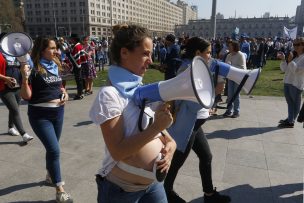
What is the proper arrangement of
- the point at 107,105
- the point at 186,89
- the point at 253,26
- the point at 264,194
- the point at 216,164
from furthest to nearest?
the point at 253,26
the point at 216,164
the point at 264,194
the point at 107,105
the point at 186,89

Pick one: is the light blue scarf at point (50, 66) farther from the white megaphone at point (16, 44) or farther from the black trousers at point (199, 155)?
the black trousers at point (199, 155)

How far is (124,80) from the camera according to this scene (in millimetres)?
1712

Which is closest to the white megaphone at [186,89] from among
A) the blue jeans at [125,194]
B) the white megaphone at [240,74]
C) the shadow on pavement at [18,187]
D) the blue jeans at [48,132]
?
the blue jeans at [125,194]

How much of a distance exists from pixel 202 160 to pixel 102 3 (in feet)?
387

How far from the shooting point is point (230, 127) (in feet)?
20.7

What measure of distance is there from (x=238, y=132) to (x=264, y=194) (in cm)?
243

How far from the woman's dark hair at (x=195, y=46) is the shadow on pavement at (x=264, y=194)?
1736mm

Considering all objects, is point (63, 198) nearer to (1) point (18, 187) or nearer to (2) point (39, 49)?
(1) point (18, 187)

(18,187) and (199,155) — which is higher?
(199,155)

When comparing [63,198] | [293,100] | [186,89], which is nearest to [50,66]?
[63,198]

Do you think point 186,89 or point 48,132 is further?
point 48,132

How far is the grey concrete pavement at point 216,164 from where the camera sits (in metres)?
3.66

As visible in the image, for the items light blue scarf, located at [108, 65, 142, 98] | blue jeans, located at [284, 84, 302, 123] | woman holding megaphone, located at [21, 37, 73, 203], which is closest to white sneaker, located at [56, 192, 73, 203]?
woman holding megaphone, located at [21, 37, 73, 203]

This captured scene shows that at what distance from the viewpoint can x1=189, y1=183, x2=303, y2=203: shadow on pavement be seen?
11.6 feet
